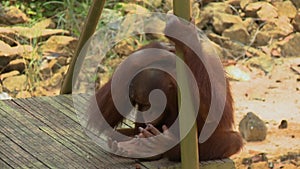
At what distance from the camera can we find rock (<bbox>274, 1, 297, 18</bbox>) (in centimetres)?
698

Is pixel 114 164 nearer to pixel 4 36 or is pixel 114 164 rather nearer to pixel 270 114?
pixel 270 114

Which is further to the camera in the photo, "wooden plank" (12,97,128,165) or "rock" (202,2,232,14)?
"rock" (202,2,232,14)

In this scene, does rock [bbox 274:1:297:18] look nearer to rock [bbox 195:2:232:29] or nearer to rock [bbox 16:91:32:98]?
rock [bbox 195:2:232:29]

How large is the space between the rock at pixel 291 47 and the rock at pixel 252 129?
1.50 m

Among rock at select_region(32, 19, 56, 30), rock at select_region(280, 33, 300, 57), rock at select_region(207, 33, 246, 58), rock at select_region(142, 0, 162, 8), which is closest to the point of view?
rock at select_region(32, 19, 56, 30)

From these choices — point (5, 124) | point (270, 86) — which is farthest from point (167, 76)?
point (270, 86)

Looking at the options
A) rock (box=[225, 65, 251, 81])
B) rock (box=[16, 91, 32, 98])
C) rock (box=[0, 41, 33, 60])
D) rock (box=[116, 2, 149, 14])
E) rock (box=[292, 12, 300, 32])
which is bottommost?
rock (box=[225, 65, 251, 81])

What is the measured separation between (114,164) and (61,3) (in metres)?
4.01

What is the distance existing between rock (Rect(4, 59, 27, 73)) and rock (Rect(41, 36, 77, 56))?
26 centimetres

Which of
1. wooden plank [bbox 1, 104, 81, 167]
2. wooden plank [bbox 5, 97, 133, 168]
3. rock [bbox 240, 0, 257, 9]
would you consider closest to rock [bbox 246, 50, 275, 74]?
rock [bbox 240, 0, 257, 9]

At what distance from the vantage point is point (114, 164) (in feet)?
8.45

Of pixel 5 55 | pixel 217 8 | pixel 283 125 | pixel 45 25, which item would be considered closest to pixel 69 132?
pixel 283 125

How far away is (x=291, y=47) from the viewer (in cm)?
649

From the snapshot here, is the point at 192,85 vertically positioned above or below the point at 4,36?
above
